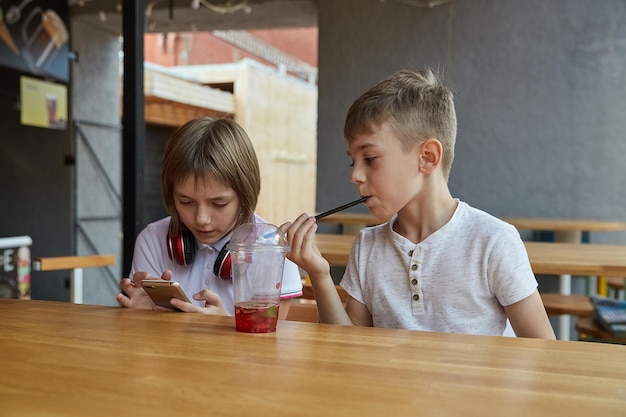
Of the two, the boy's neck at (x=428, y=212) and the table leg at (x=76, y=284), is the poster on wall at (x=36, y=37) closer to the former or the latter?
the table leg at (x=76, y=284)

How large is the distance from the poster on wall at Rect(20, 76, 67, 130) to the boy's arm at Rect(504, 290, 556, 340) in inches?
181

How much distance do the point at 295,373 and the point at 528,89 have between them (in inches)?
165

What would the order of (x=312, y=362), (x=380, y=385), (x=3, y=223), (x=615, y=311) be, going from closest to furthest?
(x=380, y=385), (x=312, y=362), (x=615, y=311), (x=3, y=223)

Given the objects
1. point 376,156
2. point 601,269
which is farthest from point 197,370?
point 601,269

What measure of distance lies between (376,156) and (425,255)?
0.24 meters

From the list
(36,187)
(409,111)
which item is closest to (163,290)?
(409,111)

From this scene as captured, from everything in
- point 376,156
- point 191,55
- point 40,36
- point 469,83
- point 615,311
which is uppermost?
point 191,55

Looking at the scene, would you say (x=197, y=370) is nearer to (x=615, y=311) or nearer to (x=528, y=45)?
(x=615, y=311)

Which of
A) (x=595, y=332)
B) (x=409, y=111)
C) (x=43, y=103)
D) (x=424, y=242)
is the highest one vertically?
(x=43, y=103)

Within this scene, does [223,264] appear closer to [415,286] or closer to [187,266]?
[187,266]

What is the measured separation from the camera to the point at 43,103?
521 cm

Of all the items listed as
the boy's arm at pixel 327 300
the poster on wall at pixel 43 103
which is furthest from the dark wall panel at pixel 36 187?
the boy's arm at pixel 327 300

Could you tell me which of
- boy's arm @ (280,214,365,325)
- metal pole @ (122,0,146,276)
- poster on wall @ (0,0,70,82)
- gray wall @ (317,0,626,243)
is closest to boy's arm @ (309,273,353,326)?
boy's arm @ (280,214,365,325)

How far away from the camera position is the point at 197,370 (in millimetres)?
768
